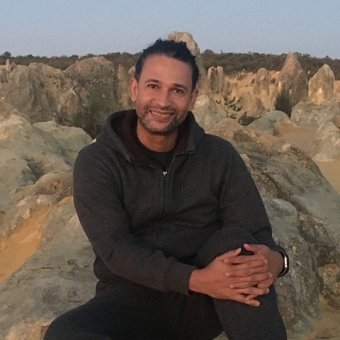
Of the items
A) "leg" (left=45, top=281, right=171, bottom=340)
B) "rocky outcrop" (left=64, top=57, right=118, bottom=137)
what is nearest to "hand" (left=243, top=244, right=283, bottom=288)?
"leg" (left=45, top=281, right=171, bottom=340)

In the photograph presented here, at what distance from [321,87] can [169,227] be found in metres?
20.0

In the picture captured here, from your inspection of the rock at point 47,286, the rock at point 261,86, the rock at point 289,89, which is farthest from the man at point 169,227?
the rock at point 261,86

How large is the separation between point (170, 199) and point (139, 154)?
19cm

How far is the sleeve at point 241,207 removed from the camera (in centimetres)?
241

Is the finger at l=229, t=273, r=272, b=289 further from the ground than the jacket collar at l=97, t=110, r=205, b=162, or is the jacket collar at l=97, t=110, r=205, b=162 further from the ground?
the jacket collar at l=97, t=110, r=205, b=162

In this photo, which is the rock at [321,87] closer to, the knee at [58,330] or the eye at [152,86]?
the eye at [152,86]

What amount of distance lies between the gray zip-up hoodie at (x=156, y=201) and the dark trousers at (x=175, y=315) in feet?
0.34

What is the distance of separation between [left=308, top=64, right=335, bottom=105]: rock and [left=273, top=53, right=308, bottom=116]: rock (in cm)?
22

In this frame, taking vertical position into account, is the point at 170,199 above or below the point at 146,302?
above

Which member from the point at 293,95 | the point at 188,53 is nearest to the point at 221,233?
the point at 188,53

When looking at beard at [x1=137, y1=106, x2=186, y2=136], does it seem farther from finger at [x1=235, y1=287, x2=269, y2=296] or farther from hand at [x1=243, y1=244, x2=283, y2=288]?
finger at [x1=235, y1=287, x2=269, y2=296]

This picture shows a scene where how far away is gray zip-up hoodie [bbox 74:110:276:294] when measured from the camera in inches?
87.4

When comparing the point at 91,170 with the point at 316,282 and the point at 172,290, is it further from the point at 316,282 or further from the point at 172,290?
the point at 316,282

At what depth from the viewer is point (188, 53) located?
2.38m
